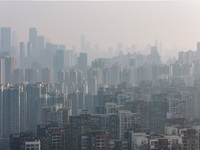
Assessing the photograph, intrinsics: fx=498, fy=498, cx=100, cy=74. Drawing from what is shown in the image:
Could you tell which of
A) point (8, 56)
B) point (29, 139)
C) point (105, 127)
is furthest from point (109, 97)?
point (29, 139)

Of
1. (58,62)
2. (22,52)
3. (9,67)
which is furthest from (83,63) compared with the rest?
(22,52)

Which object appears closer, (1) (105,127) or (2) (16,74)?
(1) (105,127)

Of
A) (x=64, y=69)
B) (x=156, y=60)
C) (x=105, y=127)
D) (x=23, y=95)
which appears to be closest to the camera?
(x=105, y=127)

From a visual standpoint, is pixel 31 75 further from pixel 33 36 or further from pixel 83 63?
pixel 33 36

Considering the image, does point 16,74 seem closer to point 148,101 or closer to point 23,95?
point 23,95

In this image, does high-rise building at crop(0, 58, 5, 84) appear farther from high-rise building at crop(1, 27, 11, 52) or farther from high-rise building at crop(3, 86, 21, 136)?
high-rise building at crop(3, 86, 21, 136)

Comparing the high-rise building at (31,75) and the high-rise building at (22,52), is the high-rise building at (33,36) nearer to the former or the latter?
the high-rise building at (22,52)
